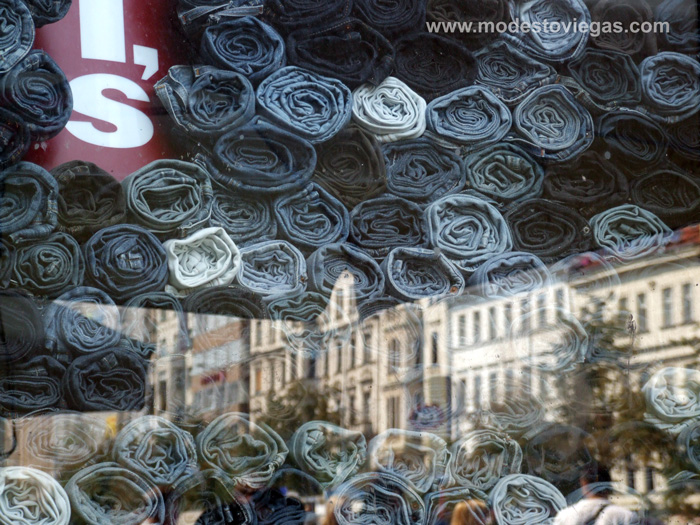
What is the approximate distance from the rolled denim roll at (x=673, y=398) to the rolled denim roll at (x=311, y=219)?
69 cm

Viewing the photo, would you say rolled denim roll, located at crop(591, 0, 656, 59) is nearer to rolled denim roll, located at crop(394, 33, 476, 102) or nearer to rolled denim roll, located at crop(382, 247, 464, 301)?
rolled denim roll, located at crop(394, 33, 476, 102)

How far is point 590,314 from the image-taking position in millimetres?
1764

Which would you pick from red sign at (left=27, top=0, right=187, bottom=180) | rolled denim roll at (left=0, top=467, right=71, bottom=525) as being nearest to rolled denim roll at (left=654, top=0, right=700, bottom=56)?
red sign at (left=27, top=0, right=187, bottom=180)

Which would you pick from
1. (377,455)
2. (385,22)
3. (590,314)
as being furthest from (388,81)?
(377,455)

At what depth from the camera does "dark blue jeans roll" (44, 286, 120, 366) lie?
1444 millimetres

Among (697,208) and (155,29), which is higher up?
(155,29)

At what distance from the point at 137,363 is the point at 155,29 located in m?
0.63

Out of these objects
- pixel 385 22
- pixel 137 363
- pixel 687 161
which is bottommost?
pixel 137 363

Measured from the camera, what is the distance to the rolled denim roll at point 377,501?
155 centimetres

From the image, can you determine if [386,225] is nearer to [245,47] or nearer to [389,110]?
[389,110]

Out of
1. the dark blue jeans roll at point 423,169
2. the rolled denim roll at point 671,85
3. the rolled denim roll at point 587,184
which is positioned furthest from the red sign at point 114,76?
the rolled denim roll at point 671,85

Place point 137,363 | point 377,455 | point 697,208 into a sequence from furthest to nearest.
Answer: point 697,208 → point 377,455 → point 137,363

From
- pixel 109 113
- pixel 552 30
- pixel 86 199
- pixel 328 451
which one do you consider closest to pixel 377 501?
pixel 328 451

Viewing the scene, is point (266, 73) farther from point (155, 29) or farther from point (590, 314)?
point (590, 314)
